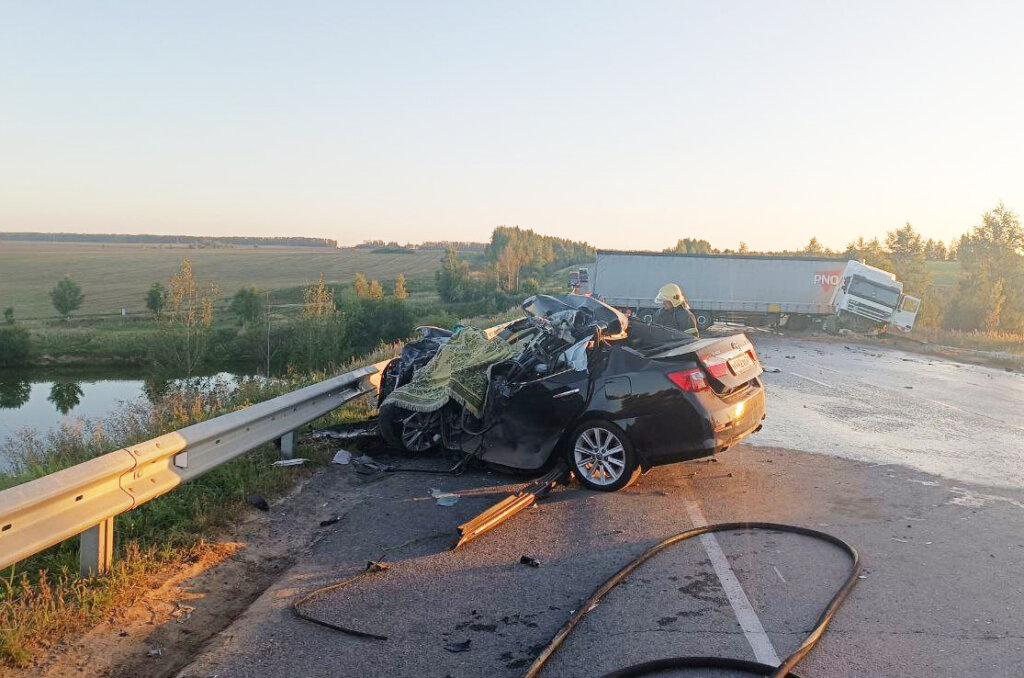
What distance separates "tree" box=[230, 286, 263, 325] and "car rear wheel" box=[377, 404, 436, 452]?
63.2 metres

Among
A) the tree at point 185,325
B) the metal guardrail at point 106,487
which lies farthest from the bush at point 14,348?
the metal guardrail at point 106,487

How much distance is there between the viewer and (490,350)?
296 inches

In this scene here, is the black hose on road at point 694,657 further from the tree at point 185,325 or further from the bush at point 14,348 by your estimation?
the bush at point 14,348

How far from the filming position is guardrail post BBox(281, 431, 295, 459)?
7.13m

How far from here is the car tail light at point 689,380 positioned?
6.47m

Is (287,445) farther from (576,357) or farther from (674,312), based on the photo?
(674,312)

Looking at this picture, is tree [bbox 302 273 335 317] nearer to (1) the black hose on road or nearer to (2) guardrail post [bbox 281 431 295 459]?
(2) guardrail post [bbox 281 431 295 459]

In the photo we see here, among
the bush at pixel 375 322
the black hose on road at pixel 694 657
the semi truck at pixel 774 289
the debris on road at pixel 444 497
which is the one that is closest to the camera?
the black hose on road at pixel 694 657

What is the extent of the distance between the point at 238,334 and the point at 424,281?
5446 cm

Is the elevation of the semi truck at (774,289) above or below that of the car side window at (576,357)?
above

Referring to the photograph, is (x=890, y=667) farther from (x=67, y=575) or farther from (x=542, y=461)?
(x=67, y=575)

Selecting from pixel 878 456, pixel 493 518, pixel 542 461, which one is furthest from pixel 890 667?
pixel 878 456

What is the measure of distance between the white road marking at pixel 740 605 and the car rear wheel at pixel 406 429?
2.97 meters

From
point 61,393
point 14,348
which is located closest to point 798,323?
point 61,393
